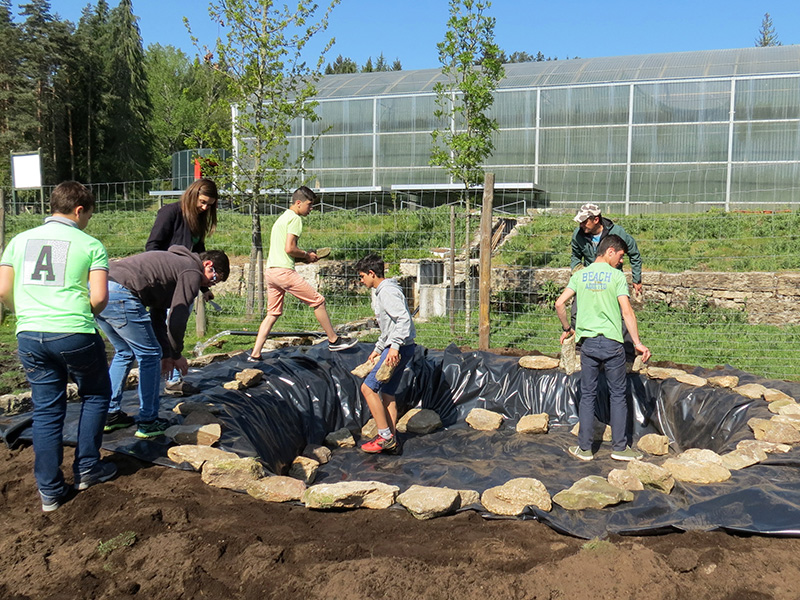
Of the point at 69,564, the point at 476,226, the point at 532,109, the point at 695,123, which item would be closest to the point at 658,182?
the point at 695,123

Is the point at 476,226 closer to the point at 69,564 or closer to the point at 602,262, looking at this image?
the point at 602,262

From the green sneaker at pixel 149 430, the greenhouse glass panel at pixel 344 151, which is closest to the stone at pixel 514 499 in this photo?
the green sneaker at pixel 149 430

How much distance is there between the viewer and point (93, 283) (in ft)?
11.0

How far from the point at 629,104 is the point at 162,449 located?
57.0 ft

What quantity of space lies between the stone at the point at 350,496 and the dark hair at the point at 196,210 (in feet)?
A: 7.36

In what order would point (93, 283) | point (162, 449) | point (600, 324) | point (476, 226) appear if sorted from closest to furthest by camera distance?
1. point (93, 283)
2. point (162, 449)
3. point (600, 324)
4. point (476, 226)

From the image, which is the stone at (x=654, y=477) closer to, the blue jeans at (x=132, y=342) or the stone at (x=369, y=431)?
the stone at (x=369, y=431)

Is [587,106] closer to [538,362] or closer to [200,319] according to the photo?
[200,319]

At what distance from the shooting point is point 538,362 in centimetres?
651

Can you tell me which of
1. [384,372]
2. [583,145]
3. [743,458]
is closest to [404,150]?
[583,145]

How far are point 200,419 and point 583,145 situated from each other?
637 inches


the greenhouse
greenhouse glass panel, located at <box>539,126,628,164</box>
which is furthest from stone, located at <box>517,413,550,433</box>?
greenhouse glass panel, located at <box>539,126,628,164</box>

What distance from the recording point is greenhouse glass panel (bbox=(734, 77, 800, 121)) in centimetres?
1731

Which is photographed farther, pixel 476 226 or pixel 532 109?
pixel 532 109
